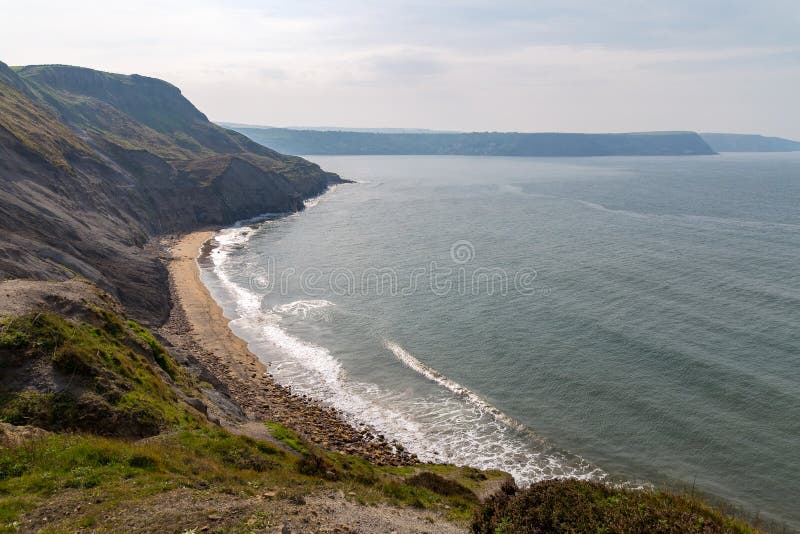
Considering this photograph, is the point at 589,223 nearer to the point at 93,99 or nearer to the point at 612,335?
the point at 612,335

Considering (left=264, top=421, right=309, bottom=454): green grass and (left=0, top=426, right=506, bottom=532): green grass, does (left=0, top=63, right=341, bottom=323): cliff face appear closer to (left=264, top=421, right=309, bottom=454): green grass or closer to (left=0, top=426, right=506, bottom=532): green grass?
(left=264, top=421, right=309, bottom=454): green grass

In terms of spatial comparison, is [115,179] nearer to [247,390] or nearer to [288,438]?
[247,390]

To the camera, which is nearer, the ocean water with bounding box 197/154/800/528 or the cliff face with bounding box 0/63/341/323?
the ocean water with bounding box 197/154/800/528

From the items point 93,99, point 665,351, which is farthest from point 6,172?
point 93,99

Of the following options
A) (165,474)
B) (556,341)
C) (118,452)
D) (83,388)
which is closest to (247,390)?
(83,388)

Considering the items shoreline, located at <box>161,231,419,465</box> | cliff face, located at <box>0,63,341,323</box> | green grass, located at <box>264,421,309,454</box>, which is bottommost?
shoreline, located at <box>161,231,419,465</box>

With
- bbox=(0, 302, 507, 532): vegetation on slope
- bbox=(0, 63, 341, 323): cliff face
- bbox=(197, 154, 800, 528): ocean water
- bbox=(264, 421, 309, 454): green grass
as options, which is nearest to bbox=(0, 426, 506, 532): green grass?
bbox=(0, 302, 507, 532): vegetation on slope

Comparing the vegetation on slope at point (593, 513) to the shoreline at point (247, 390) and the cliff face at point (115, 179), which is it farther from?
the cliff face at point (115, 179)
